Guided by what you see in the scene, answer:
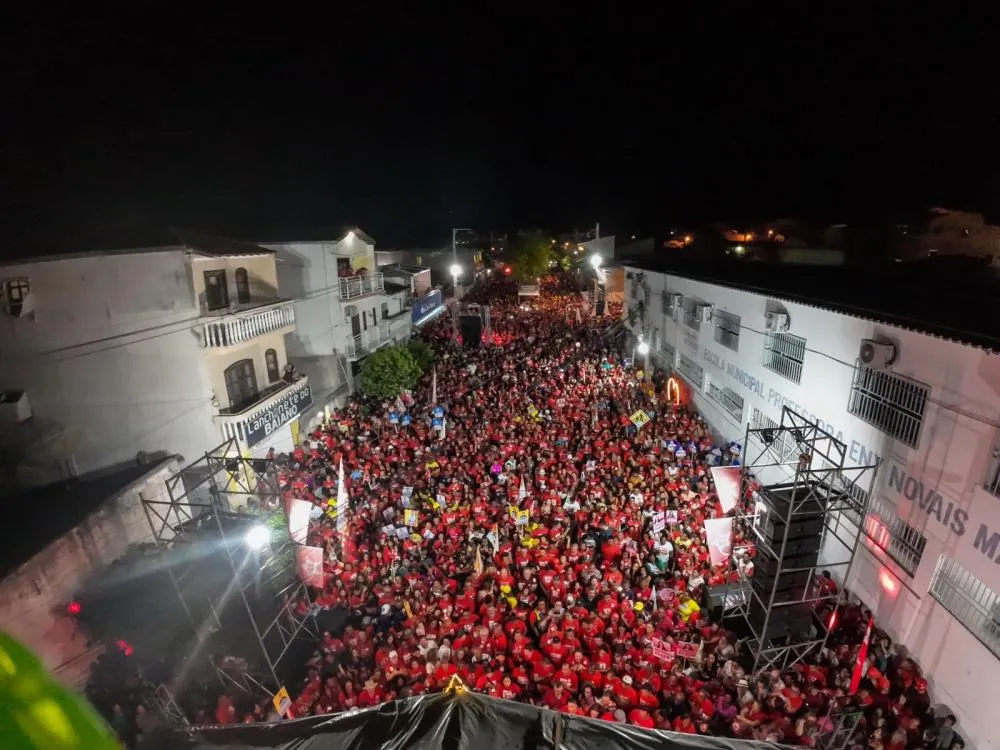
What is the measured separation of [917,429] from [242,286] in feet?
62.0

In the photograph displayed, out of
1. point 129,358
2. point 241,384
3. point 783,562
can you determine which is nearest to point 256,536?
point 129,358

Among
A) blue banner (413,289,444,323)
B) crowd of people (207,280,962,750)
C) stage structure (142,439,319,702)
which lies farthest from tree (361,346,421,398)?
blue banner (413,289,444,323)

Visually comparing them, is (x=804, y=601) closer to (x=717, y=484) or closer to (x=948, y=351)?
(x=717, y=484)

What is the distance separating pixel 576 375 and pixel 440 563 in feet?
45.1

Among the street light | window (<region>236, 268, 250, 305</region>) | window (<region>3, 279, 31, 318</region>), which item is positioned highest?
window (<region>3, 279, 31, 318</region>)

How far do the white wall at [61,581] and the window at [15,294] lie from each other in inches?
189

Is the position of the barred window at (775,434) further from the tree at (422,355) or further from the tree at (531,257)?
the tree at (531,257)

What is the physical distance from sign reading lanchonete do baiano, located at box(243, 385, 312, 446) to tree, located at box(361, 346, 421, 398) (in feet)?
9.94

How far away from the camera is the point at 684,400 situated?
23.8 m

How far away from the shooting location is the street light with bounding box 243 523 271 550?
10.1m

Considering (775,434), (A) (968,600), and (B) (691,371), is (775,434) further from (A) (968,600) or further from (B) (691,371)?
(B) (691,371)

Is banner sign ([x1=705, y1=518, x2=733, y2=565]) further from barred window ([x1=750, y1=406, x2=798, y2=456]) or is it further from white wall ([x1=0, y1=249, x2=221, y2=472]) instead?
white wall ([x1=0, y1=249, x2=221, y2=472])

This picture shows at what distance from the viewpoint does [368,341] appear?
2891cm

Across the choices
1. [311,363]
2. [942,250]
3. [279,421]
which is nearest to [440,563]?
[279,421]
